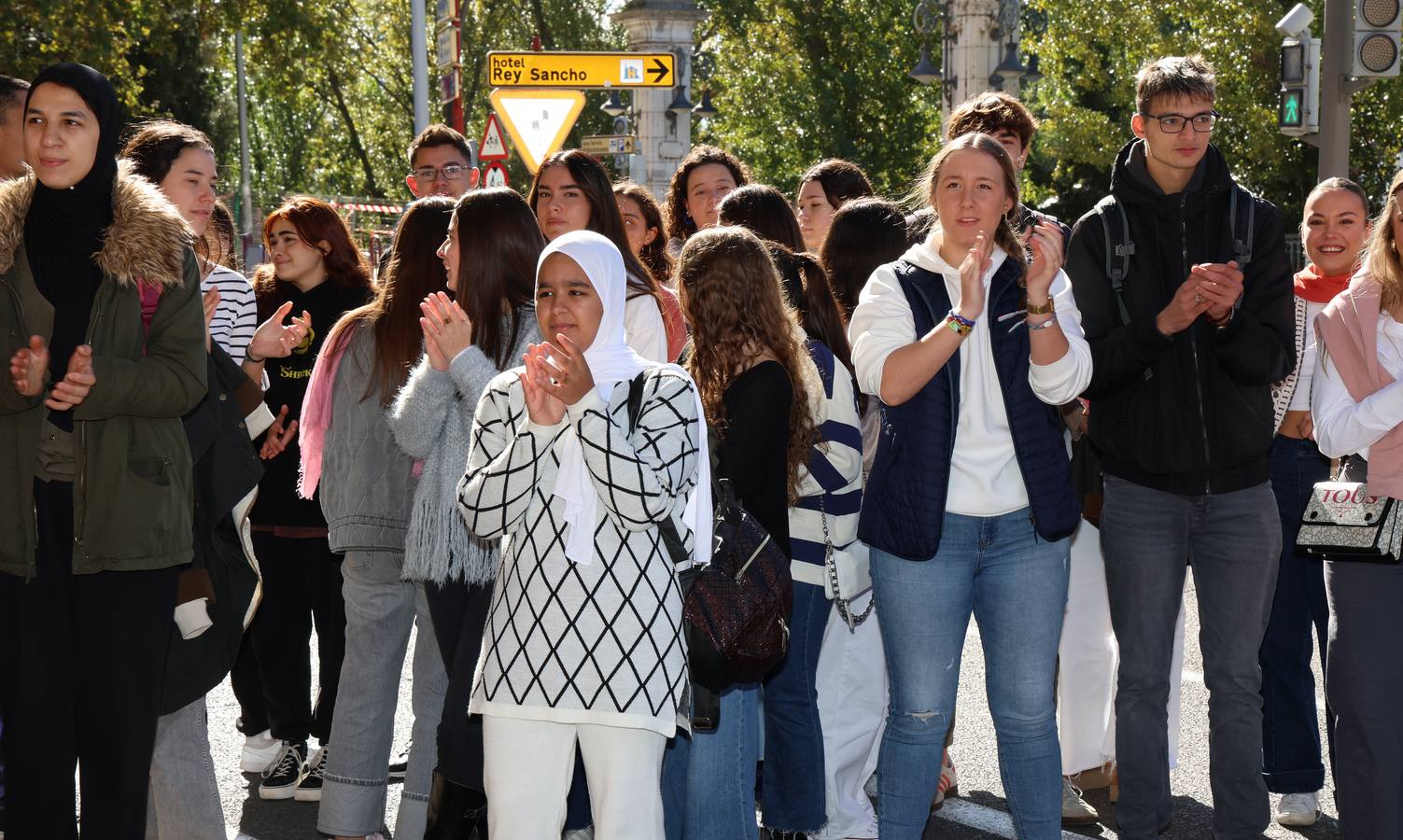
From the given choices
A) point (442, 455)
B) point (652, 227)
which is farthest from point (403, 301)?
point (652, 227)

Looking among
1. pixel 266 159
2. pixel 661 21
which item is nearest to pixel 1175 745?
pixel 661 21

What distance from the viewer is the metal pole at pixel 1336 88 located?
11984 millimetres

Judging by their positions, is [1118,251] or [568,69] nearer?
[1118,251]

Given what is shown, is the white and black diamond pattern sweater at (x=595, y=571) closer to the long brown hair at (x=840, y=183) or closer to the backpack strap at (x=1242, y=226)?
the backpack strap at (x=1242, y=226)

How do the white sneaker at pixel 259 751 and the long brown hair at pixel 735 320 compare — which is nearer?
the long brown hair at pixel 735 320

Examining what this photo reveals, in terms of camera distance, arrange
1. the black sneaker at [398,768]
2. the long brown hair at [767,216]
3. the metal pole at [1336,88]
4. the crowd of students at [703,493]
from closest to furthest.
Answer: the crowd of students at [703,493] < the long brown hair at [767,216] < the black sneaker at [398,768] < the metal pole at [1336,88]

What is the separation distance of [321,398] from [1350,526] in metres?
3.22

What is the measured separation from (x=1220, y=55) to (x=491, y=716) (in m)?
26.1

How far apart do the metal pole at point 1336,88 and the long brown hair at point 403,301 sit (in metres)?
9.30

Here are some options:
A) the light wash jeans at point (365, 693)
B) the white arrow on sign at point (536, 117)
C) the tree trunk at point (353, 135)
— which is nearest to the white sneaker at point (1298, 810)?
the light wash jeans at point (365, 693)

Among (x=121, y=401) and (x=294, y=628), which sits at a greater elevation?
(x=121, y=401)

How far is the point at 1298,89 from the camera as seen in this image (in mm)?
13062

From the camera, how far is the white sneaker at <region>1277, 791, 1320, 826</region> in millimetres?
5461

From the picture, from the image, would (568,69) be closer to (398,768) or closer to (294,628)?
(294,628)
